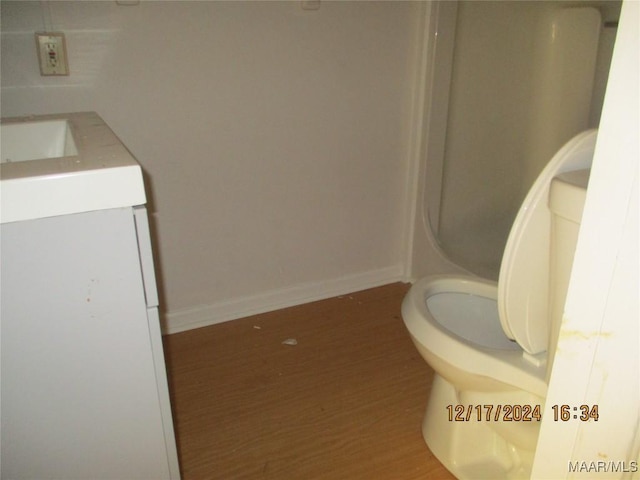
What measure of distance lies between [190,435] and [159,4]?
127 cm

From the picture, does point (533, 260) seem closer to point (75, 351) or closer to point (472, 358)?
point (472, 358)

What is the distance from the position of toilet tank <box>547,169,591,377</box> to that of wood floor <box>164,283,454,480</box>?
61cm

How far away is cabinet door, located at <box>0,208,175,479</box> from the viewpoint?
2.19 ft

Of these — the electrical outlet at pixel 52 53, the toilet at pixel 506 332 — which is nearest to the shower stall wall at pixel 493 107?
the toilet at pixel 506 332

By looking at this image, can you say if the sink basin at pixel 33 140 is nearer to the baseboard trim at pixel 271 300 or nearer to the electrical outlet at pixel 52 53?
the electrical outlet at pixel 52 53

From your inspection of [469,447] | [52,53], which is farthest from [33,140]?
[469,447]

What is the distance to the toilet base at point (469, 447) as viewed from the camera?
46.4 inches

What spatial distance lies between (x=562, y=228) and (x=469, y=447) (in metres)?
0.67

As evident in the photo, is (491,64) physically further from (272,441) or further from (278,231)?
(272,441)

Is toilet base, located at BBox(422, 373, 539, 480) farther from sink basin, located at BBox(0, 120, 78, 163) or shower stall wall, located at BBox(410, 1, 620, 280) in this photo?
sink basin, located at BBox(0, 120, 78, 163)

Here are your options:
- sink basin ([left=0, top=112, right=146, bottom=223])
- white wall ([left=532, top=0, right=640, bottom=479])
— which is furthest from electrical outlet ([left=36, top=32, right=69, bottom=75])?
white wall ([left=532, top=0, right=640, bottom=479])

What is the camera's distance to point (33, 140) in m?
1.16

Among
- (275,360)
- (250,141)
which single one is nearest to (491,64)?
(250,141)

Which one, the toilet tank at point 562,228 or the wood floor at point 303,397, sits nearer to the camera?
the toilet tank at point 562,228
